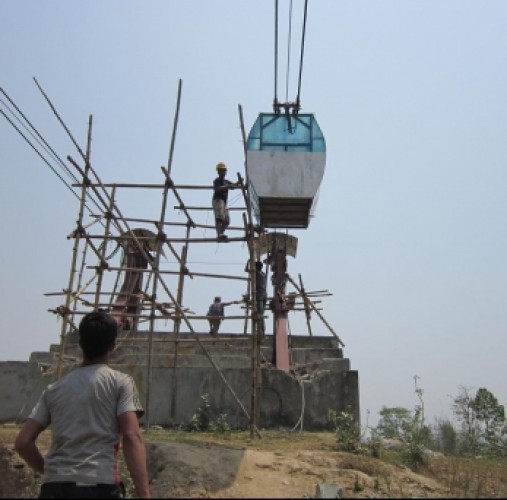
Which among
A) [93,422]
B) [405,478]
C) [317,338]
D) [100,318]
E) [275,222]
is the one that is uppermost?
[275,222]

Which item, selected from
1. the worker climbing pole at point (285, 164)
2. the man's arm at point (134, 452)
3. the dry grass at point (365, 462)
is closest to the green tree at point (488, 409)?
the dry grass at point (365, 462)

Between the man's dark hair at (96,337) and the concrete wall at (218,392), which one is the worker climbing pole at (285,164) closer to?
the concrete wall at (218,392)

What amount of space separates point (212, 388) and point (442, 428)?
7.80 m

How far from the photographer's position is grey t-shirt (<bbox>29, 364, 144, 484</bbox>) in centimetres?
337

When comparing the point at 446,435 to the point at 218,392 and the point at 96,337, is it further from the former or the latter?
the point at 96,337

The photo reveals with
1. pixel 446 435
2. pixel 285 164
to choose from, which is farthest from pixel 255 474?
pixel 446 435

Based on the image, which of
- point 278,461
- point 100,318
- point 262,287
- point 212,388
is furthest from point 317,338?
point 100,318

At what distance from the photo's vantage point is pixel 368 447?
26.2 ft

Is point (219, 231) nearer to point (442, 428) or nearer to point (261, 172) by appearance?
point (261, 172)

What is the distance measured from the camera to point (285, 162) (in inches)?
376

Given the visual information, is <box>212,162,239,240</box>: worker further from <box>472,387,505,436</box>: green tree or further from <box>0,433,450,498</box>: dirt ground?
<box>472,387,505,436</box>: green tree

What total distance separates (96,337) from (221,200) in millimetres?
6891

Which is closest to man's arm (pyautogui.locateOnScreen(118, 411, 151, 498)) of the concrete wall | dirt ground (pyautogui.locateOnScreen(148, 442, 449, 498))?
dirt ground (pyautogui.locateOnScreen(148, 442, 449, 498))

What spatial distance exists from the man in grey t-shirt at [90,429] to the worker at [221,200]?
666cm
